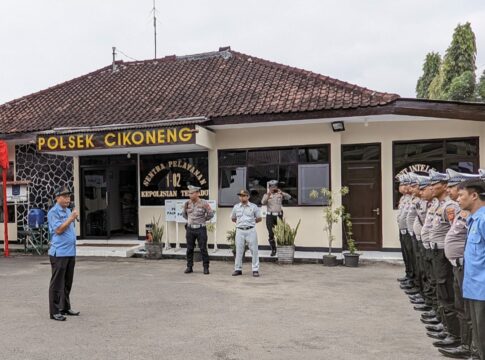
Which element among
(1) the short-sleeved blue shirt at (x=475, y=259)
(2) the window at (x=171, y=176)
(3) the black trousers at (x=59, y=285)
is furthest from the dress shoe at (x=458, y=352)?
(2) the window at (x=171, y=176)

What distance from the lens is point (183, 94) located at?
13.7 m

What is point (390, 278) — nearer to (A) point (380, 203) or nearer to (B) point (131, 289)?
(A) point (380, 203)

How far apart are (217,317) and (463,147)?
312 inches

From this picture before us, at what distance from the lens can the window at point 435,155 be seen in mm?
11016

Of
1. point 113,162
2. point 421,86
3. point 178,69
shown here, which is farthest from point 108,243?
point 421,86

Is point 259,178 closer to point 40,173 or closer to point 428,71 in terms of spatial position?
point 40,173

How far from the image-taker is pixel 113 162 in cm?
1349

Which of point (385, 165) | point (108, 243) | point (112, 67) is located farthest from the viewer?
point (112, 67)

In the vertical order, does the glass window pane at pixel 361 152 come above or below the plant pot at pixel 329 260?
above

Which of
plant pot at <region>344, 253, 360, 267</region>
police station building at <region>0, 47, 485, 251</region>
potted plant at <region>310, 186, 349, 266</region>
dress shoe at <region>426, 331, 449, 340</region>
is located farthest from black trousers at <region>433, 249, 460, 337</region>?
police station building at <region>0, 47, 485, 251</region>

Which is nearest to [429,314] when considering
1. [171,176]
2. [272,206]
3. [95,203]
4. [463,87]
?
[272,206]

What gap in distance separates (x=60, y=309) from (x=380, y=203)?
26.5 feet

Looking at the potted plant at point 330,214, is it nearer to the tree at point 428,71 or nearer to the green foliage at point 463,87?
the green foliage at point 463,87

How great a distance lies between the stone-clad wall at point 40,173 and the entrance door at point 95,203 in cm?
50
